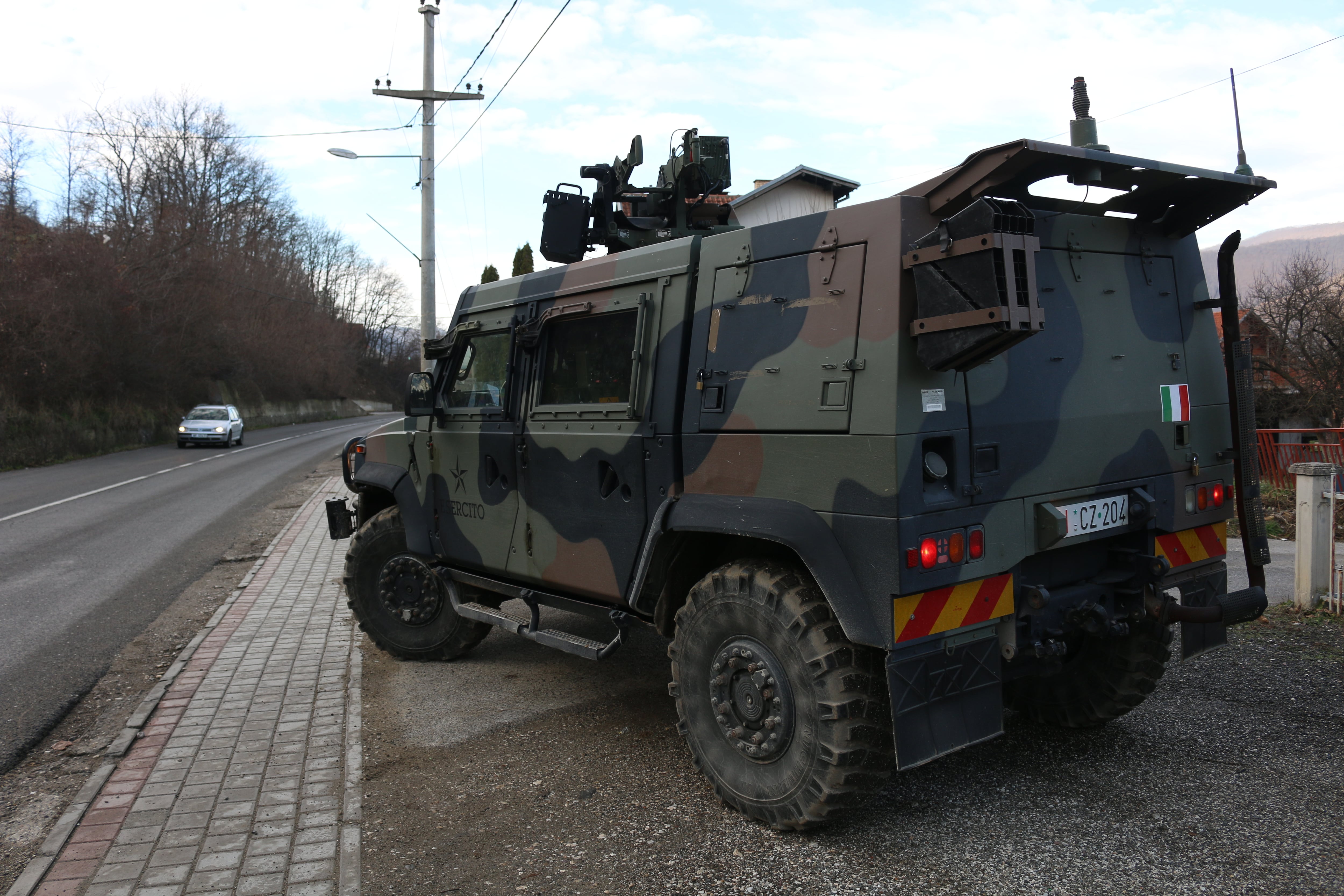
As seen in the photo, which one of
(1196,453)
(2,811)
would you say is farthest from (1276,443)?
(2,811)

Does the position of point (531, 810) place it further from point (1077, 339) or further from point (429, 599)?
point (1077, 339)

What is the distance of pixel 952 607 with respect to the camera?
122 inches

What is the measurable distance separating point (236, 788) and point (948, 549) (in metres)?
3.13

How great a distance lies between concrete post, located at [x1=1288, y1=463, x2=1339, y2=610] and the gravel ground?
133cm

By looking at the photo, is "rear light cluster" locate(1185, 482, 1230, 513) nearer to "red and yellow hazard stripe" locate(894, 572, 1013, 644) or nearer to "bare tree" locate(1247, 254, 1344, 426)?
"red and yellow hazard stripe" locate(894, 572, 1013, 644)

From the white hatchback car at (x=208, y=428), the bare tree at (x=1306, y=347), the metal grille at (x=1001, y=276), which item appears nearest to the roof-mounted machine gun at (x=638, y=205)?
the metal grille at (x=1001, y=276)

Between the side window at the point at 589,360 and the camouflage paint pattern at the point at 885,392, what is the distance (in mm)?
57

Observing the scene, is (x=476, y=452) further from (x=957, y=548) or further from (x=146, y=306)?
(x=146, y=306)

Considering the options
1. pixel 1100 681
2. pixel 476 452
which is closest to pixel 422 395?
pixel 476 452

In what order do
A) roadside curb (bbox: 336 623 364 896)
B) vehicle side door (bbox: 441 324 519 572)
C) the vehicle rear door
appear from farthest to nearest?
vehicle side door (bbox: 441 324 519 572), the vehicle rear door, roadside curb (bbox: 336 623 364 896)

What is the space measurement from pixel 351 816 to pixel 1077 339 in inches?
134

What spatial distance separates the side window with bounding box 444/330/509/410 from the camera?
4875mm

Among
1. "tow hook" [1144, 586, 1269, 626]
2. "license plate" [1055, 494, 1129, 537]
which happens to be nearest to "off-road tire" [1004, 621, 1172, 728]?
"tow hook" [1144, 586, 1269, 626]

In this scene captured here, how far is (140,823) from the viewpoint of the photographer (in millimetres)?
3547
